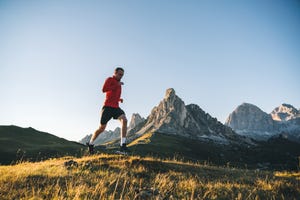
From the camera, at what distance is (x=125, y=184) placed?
672 centimetres

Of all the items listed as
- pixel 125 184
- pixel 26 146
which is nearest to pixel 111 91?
pixel 125 184

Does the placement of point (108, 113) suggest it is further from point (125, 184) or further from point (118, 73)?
point (125, 184)

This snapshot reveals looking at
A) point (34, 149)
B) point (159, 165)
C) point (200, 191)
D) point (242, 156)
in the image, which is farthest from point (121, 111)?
point (242, 156)

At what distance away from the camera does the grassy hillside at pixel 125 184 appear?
209 inches

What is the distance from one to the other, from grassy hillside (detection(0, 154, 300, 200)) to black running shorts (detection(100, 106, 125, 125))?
2.29 metres

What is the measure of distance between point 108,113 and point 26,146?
267 ft

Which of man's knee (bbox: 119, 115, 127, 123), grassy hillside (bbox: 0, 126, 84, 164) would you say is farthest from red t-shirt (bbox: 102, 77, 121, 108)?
grassy hillside (bbox: 0, 126, 84, 164)

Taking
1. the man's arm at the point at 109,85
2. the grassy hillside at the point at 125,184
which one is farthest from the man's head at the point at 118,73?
the grassy hillside at the point at 125,184

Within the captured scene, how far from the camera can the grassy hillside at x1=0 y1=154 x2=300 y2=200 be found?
5.30 m

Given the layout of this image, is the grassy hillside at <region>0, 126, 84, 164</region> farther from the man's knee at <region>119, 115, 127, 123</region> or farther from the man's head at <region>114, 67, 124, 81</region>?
the man's head at <region>114, 67, 124, 81</region>

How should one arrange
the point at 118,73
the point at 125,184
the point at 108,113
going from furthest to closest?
the point at 118,73 < the point at 108,113 < the point at 125,184

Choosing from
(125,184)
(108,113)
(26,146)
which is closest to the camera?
(125,184)

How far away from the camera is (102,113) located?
457 inches

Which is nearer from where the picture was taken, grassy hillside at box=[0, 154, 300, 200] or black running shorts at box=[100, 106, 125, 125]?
grassy hillside at box=[0, 154, 300, 200]
